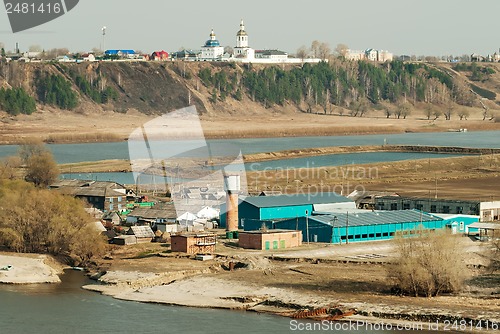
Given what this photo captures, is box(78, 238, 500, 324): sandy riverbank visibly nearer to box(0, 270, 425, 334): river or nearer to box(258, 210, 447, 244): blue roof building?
box(0, 270, 425, 334): river

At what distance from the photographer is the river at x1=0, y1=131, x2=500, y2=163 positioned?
82137mm

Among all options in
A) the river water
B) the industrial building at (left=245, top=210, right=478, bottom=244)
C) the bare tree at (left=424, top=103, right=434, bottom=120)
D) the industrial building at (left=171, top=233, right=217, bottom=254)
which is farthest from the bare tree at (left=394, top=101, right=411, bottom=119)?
the industrial building at (left=171, top=233, right=217, bottom=254)

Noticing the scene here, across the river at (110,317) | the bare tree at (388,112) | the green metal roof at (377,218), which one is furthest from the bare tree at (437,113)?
the river at (110,317)

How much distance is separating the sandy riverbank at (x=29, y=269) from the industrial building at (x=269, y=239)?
6.67 metres

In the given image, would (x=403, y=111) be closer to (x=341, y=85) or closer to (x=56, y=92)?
A: (x=341, y=85)

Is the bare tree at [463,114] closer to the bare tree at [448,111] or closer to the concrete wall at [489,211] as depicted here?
the bare tree at [448,111]

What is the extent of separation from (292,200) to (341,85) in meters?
109

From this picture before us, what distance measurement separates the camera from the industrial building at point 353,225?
39.3m

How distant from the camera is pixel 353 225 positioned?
39.6 m

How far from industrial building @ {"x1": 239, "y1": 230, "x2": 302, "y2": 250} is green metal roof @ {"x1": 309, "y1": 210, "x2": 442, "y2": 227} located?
1794mm

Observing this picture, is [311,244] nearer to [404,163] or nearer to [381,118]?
[404,163]

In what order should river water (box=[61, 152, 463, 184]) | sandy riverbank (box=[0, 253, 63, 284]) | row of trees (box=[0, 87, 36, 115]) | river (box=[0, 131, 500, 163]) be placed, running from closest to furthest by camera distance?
sandy riverbank (box=[0, 253, 63, 284]) < river water (box=[61, 152, 463, 184]) < river (box=[0, 131, 500, 163]) < row of trees (box=[0, 87, 36, 115])

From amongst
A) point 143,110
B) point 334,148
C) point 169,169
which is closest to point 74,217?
point 169,169

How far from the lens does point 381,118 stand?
138m
